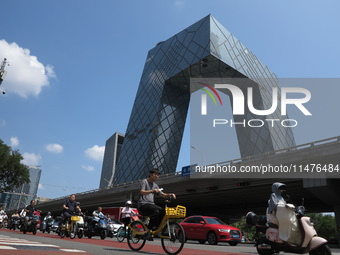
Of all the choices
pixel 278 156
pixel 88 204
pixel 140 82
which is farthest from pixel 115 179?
pixel 278 156

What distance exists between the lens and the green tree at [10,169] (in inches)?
1859

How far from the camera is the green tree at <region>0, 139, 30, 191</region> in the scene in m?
47.2

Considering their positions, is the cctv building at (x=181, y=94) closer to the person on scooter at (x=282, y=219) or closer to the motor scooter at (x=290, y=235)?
the person on scooter at (x=282, y=219)

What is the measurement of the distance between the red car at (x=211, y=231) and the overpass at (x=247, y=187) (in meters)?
10.1

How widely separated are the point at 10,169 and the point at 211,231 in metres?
43.1

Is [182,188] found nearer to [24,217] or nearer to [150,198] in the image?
[24,217]

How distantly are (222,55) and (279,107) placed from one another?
22.6 m

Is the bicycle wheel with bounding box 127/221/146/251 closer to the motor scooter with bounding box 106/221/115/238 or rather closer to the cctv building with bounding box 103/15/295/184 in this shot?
the motor scooter with bounding box 106/221/115/238

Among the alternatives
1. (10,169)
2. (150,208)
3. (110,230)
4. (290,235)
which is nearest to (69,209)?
(110,230)

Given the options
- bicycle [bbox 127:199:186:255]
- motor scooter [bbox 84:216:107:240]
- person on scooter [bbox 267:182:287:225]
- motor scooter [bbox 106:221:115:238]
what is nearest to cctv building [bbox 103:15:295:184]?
motor scooter [bbox 106:221:115:238]

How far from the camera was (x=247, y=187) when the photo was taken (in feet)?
95.2

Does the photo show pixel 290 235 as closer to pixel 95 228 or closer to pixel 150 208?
pixel 150 208

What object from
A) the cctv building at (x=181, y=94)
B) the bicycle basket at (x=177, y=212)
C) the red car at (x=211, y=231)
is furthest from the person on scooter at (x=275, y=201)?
the cctv building at (x=181, y=94)

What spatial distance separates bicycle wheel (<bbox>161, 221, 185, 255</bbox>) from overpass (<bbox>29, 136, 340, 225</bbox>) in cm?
1900
